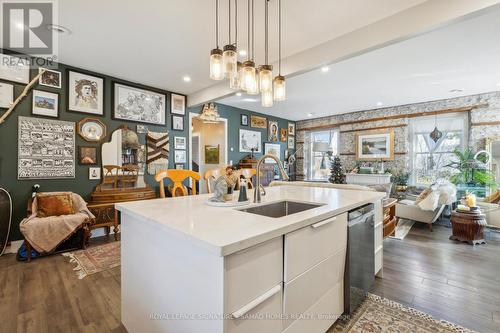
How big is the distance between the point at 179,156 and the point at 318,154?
4.92 m

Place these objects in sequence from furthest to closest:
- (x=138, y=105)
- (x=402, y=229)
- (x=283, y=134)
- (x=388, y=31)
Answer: (x=283, y=134) < (x=138, y=105) < (x=402, y=229) < (x=388, y=31)

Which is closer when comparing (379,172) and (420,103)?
(420,103)

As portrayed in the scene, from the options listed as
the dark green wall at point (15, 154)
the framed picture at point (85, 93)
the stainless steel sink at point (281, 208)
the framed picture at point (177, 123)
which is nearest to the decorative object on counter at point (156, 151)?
the dark green wall at point (15, 154)

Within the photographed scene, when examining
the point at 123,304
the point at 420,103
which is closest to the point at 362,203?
the point at 123,304

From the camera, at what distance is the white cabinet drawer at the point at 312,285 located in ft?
3.62

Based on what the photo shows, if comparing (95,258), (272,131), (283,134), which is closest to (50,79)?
(95,258)

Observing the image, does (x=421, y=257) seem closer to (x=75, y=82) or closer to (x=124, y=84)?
(x=124, y=84)

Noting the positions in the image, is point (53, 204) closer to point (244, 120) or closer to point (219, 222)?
point (219, 222)

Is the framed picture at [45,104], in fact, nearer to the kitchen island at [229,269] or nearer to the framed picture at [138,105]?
the framed picture at [138,105]

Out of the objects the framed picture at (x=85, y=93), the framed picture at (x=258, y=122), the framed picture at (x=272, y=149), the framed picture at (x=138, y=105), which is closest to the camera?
the framed picture at (x=85, y=93)

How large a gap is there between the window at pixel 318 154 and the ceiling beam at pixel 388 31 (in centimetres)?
449

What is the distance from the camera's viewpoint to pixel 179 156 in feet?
15.5

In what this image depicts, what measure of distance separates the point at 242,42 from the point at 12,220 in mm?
3868

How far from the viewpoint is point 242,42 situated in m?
2.73
